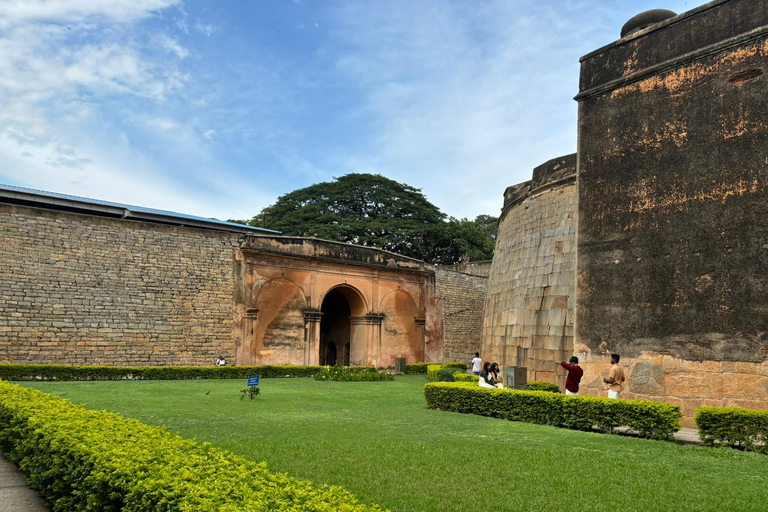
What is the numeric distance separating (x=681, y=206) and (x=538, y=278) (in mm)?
5266

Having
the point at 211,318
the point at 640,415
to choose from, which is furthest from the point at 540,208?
the point at 211,318

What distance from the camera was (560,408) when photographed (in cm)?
873

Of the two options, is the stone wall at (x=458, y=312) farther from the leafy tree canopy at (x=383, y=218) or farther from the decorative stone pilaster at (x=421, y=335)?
the leafy tree canopy at (x=383, y=218)

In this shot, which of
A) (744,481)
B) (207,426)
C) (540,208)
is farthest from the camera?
(540,208)

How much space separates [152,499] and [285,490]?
813 millimetres

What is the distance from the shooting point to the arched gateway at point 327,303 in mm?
21156

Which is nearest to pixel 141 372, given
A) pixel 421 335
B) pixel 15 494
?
pixel 15 494

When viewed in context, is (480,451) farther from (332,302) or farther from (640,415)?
(332,302)

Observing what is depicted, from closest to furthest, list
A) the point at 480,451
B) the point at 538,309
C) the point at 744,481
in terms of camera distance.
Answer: the point at 744,481 < the point at 480,451 < the point at 538,309

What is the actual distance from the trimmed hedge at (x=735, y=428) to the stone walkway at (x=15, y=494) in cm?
758

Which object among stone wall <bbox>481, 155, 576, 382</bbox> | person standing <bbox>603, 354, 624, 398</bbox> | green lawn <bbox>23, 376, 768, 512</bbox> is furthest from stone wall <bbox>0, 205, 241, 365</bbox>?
person standing <bbox>603, 354, 624, 398</bbox>

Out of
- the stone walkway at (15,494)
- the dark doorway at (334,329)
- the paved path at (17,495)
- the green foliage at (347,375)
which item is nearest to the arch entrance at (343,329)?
the dark doorway at (334,329)

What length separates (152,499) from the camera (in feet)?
11.2

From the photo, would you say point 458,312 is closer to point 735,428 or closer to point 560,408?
point 560,408
